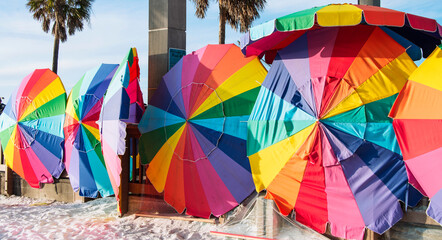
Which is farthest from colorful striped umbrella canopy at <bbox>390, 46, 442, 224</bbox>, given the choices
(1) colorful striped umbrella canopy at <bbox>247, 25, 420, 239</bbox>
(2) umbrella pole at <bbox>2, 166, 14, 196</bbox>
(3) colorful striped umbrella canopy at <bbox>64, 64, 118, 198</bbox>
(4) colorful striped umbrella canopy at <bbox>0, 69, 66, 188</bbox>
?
(2) umbrella pole at <bbox>2, 166, 14, 196</bbox>

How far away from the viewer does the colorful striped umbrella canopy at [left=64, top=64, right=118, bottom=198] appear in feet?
26.1

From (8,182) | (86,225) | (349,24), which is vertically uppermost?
(349,24)

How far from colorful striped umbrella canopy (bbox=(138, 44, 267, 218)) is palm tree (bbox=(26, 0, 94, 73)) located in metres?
15.0

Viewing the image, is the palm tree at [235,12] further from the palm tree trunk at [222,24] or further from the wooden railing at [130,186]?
the wooden railing at [130,186]

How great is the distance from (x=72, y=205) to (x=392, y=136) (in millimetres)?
6355

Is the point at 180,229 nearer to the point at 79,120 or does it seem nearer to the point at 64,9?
the point at 79,120

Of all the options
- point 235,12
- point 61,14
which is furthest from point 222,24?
point 61,14

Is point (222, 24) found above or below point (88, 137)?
above

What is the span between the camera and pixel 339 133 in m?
5.20

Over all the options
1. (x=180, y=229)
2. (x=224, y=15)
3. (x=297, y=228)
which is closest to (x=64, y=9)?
(x=224, y=15)

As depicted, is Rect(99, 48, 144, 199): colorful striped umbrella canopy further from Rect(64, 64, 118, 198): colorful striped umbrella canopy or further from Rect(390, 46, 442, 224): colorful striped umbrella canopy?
Rect(390, 46, 442, 224): colorful striped umbrella canopy

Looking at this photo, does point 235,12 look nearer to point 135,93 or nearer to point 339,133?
point 135,93

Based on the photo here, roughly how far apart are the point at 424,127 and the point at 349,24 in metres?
1.32

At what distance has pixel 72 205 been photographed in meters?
8.90
